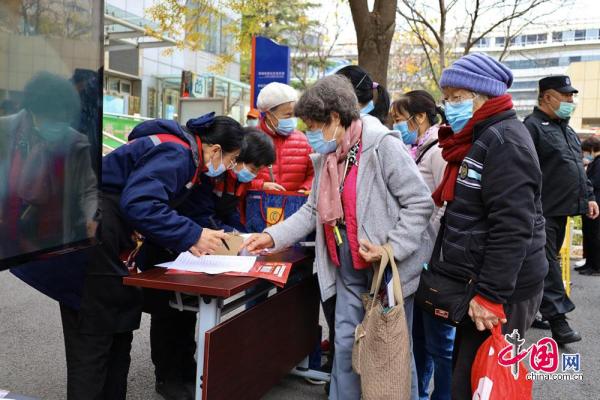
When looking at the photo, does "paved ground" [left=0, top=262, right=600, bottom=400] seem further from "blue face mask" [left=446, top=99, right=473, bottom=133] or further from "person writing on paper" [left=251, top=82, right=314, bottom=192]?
"blue face mask" [left=446, top=99, right=473, bottom=133]

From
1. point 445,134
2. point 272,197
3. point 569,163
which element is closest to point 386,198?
point 445,134

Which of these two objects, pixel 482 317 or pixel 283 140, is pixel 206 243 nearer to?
pixel 482 317

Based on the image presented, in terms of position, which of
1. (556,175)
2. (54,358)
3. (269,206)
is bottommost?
(54,358)

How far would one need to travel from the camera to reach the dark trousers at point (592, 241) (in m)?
6.35

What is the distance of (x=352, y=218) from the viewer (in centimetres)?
225

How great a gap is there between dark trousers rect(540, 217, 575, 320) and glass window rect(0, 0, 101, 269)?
3.37 metres

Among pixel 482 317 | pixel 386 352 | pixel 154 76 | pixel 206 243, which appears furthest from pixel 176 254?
pixel 154 76

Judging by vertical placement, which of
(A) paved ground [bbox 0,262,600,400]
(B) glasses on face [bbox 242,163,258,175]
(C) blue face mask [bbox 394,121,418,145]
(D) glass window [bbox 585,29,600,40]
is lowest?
(A) paved ground [bbox 0,262,600,400]

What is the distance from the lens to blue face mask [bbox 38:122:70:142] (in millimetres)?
1333

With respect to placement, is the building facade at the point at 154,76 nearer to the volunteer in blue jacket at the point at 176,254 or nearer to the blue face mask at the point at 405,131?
the blue face mask at the point at 405,131

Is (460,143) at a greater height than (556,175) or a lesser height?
greater

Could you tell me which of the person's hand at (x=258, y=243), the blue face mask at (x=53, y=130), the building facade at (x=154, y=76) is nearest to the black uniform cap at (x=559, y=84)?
the person's hand at (x=258, y=243)

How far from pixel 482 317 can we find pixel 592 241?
5529 millimetres

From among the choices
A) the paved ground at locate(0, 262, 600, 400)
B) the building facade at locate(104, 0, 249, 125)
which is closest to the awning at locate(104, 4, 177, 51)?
the building facade at locate(104, 0, 249, 125)
